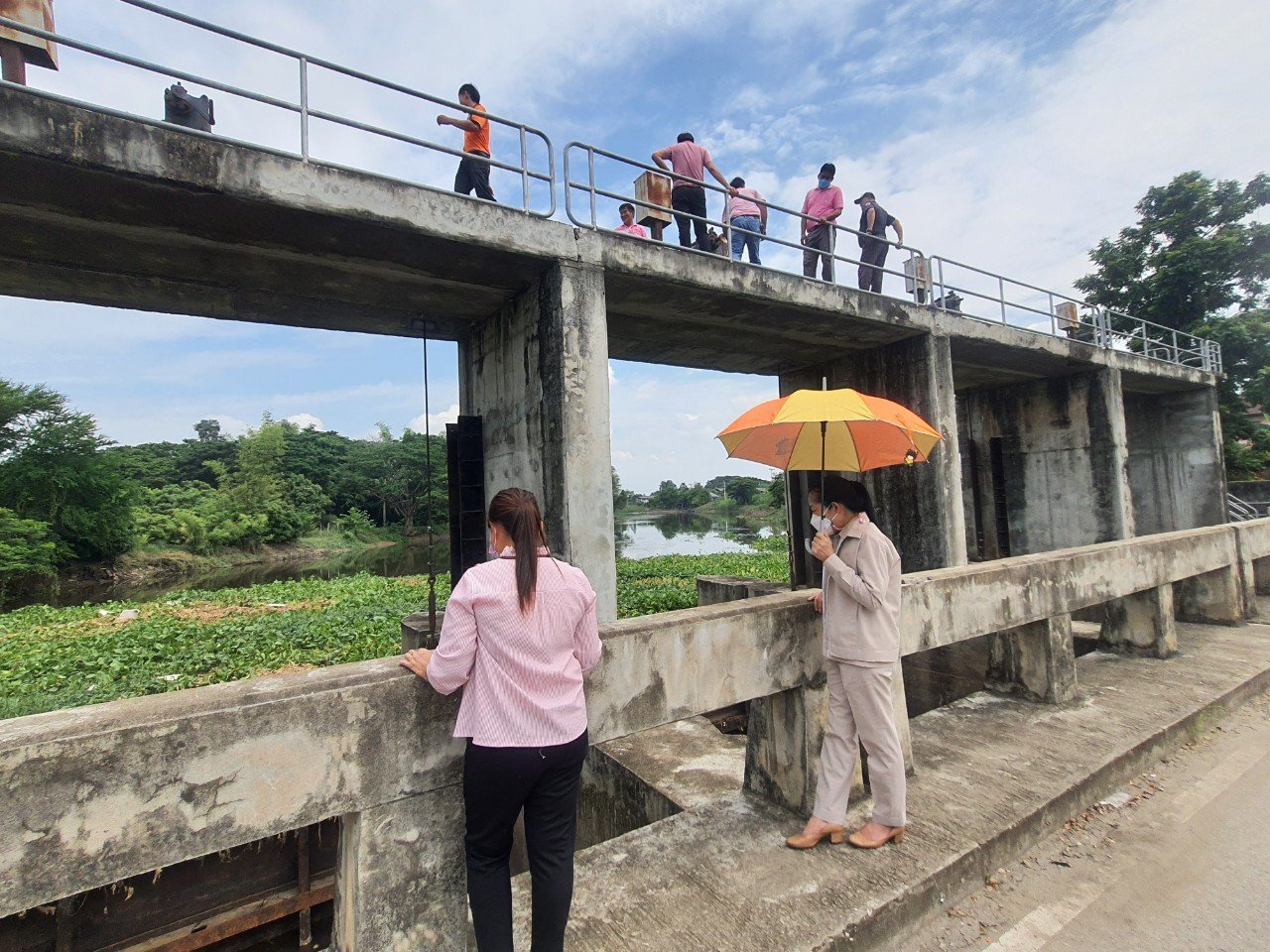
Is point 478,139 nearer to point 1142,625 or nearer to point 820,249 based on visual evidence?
point 820,249

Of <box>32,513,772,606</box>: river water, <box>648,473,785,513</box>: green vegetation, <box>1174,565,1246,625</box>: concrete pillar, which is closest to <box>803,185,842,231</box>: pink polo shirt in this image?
<box>1174,565,1246,625</box>: concrete pillar

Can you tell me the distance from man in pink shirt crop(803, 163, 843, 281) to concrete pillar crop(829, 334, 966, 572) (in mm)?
1878

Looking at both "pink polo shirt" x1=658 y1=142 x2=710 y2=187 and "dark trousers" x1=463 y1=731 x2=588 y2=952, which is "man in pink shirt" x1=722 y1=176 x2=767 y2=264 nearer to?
"pink polo shirt" x1=658 y1=142 x2=710 y2=187

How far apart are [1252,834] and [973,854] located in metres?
1.77

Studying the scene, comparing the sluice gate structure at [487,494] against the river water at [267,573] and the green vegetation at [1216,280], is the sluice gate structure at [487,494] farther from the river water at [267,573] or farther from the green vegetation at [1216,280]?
the river water at [267,573]

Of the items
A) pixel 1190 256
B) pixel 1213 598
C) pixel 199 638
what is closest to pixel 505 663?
pixel 1213 598

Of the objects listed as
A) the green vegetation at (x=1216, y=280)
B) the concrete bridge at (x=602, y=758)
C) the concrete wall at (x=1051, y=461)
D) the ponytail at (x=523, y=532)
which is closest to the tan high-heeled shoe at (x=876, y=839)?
the concrete bridge at (x=602, y=758)

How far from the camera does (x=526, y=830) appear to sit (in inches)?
76.5

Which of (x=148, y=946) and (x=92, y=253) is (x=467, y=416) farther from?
(x=148, y=946)

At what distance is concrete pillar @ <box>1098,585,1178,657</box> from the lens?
5.94m

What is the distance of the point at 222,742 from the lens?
1.82 m

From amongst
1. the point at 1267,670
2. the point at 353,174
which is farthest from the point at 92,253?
the point at 1267,670

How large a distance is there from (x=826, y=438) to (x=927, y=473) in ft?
18.9

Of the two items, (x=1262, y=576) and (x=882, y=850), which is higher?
(x=1262, y=576)
